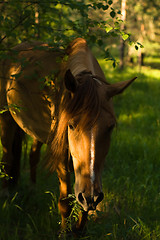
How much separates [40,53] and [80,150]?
5.94 feet

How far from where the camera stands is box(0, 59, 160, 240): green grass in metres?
2.90

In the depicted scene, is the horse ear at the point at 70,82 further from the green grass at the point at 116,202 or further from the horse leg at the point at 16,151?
the horse leg at the point at 16,151

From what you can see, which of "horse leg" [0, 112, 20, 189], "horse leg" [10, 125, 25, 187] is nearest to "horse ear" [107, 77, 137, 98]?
"horse leg" [0, 112, 20, 189]

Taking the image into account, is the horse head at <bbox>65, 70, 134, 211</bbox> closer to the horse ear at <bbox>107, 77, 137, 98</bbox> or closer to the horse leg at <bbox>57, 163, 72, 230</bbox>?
the horse ear at <bbox>107, 77, 137, 98</bbox>

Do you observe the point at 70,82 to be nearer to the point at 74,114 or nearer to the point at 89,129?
the point at 74,114

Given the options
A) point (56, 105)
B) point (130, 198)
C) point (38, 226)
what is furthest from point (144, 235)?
point (56, 105)

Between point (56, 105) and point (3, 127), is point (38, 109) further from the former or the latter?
point (3, 127)

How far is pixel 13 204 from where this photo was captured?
3.31m

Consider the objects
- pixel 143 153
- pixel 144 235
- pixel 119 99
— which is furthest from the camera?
A: pixel 119 99

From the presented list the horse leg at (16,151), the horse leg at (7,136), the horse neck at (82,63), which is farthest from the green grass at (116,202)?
the horse neck at (82,63)

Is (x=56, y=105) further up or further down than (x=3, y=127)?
further up

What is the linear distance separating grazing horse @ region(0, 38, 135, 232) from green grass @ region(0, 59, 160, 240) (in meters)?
0.31

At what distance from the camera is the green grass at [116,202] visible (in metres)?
2.90

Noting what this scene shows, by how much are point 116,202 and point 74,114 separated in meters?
1.75
